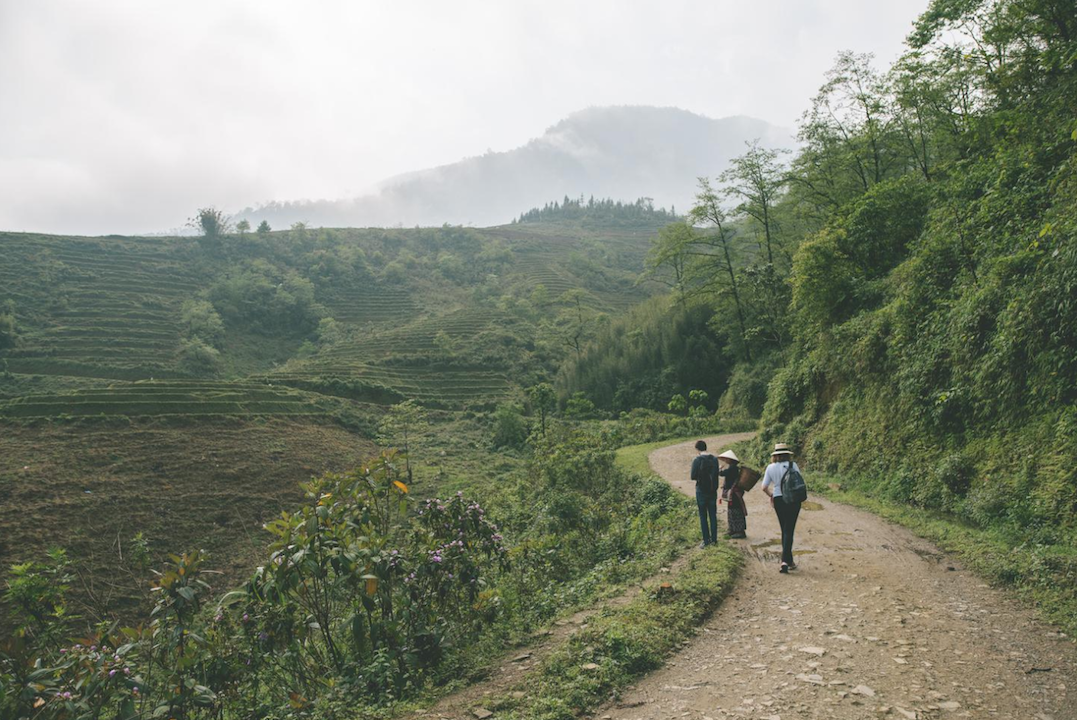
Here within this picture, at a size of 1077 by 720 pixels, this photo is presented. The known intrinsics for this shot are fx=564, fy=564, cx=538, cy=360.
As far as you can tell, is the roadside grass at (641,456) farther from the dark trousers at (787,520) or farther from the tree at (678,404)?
the dark trousers at (787,520)

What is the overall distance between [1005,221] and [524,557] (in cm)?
1032

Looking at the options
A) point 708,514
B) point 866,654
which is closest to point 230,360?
point 708,514

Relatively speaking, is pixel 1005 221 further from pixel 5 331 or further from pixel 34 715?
pixel 5 331

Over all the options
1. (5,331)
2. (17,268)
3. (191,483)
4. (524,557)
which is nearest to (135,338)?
(5,331)

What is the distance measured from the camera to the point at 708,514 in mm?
8047

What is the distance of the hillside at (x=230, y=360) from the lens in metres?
24.0

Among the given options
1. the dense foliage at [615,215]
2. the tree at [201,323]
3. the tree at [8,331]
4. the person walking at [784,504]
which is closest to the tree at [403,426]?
the person walking at [784,504]

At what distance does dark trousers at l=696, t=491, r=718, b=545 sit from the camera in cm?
789

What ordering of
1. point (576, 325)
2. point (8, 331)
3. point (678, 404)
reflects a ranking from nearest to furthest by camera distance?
point (678, 404) → point (8, 331) → point (576, 325)

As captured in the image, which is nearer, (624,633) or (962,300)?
(624,633)

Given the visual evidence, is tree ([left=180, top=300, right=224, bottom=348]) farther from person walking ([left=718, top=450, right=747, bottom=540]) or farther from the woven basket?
the woven basket

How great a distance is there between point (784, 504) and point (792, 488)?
0.22 meters

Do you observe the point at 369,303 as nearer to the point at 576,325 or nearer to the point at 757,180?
the point at 576,325

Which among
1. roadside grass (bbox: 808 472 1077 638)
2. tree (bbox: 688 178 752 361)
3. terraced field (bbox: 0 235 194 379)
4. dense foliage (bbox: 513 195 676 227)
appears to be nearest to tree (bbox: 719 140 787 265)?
tree (bbox: 688 178 752 361)
